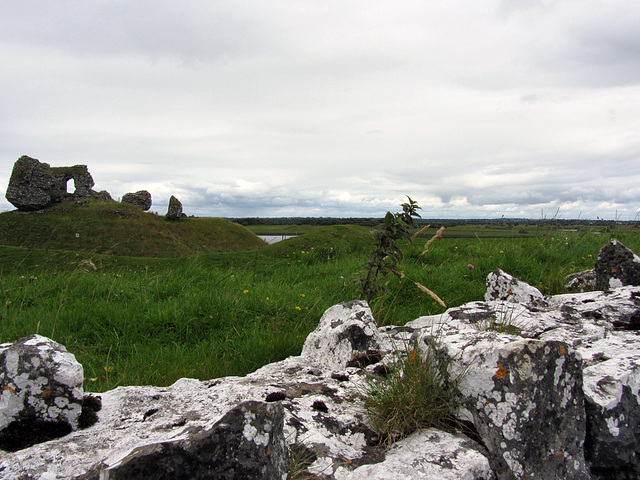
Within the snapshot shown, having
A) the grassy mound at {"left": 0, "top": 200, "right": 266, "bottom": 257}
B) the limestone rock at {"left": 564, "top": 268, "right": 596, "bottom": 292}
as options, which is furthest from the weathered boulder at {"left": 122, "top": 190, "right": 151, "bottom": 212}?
the limestone rock at {"left": 564, "top": 268, "right": 596, "bottom": 292}

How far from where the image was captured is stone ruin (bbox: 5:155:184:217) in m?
47.3

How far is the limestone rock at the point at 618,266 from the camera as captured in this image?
229 inches

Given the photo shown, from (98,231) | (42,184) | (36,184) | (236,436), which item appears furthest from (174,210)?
(236,436)

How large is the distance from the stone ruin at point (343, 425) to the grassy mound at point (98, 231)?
43807 millimetres

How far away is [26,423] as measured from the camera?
7.24ft

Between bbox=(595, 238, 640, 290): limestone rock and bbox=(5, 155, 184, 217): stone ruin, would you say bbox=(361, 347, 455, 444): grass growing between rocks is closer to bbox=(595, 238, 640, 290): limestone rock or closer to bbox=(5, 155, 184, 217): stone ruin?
bbox=(595, 238, 640, 290): limestone rock

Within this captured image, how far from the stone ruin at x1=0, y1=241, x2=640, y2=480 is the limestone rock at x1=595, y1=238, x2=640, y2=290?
3.45m

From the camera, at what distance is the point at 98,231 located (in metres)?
46.2

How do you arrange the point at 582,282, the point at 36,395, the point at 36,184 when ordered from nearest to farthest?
the point at 36,395 → the point at 582,282 → the point at 36,184

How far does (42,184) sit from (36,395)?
5754 centimetres

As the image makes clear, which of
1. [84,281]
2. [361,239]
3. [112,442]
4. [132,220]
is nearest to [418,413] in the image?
[112,442]

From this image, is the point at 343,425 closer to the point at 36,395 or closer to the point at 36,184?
the point at 36,395

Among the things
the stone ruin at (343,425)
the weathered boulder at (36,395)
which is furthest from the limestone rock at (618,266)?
the weathered boulder at (36,395)

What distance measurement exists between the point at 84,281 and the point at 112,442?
6703 millimetres
